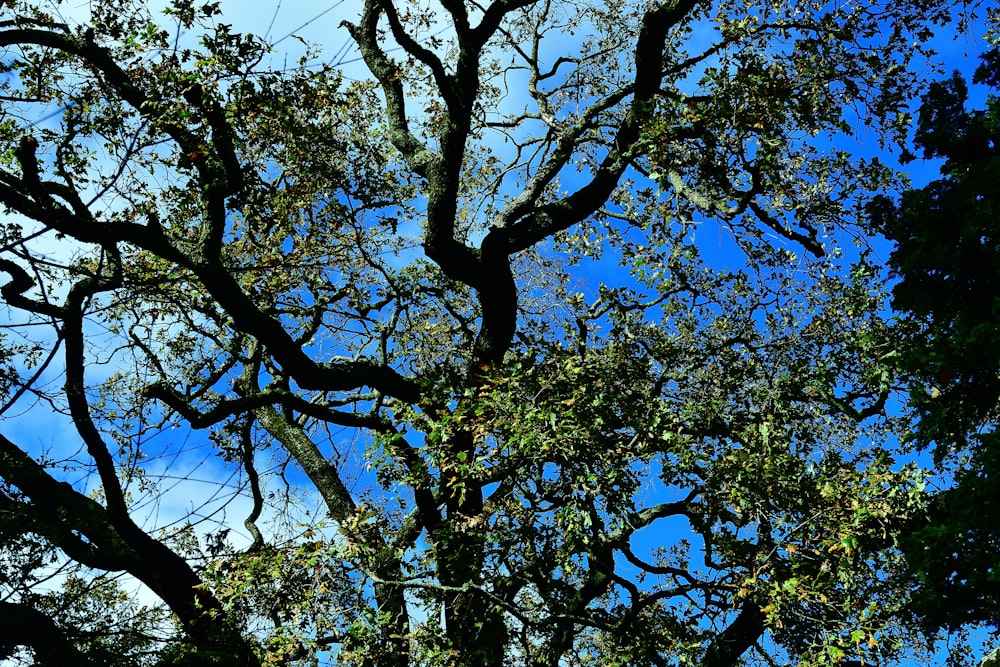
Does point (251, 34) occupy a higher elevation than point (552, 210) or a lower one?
higher

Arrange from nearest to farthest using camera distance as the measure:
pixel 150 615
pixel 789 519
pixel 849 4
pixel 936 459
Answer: pixel 150 615 → pixel 789 519 → pixel 849 4 → pixel 936 459

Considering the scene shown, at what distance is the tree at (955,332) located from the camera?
9.85 meters

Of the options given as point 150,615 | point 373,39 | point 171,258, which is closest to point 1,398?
point 171,258

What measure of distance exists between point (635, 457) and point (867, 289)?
17.8 ft

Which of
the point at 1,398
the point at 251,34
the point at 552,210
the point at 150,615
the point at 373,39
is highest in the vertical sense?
the point at 373,39

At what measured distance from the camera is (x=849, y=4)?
9.27m

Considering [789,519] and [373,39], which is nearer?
[789,519]

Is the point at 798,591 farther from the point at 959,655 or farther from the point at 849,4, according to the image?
the point at 849,4

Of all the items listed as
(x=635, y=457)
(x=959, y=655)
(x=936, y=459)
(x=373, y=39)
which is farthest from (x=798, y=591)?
(x=373, y=39)

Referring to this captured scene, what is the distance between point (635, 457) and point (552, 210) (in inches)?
128

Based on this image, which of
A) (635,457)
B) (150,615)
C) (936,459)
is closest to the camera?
(150,615)

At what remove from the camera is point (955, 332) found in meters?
11.8

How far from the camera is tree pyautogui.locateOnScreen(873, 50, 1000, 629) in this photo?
9.85 m

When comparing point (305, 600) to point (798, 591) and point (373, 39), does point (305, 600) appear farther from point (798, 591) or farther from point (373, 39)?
point (373, 39)
